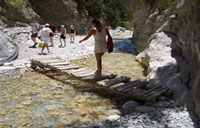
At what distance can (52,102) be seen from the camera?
21.3 ft

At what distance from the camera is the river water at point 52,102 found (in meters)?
5.27

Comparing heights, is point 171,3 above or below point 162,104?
above

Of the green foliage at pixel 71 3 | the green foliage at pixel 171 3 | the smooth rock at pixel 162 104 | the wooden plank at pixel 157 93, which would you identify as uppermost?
the green foliage at pixel 71 3

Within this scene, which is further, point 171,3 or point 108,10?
point 108,10

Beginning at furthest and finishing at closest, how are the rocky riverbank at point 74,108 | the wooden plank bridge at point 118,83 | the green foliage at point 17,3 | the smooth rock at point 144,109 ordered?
the green foliage at point 17,3
the wooden plank bridge at point 118,83
the smooth rock at point 144,109
the rocky riverbank at point 74,108

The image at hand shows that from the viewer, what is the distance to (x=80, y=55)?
1488 centimetres

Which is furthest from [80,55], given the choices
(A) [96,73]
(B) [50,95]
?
(B) [50,95]

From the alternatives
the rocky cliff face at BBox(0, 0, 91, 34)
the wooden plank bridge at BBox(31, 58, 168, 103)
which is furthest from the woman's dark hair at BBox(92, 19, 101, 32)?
the rocky cliff face at BBox(0, 0, 91, 34)

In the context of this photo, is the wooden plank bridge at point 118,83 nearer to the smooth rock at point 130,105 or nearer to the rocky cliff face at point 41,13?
the smooth rock at point 130,105

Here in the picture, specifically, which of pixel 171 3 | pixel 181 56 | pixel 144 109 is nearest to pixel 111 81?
pixel 144 109

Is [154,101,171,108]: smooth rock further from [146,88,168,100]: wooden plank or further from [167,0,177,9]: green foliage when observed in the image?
[167,0,177,9]: green foliage

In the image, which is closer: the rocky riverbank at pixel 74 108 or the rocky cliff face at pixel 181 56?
the rocky riverbank at pixel 74 108

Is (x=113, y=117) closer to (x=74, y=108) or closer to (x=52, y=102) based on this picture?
(x=74, y=108)

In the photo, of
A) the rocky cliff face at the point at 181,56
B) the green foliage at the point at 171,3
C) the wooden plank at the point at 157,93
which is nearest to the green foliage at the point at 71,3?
the green foliage at the point at 171,3
